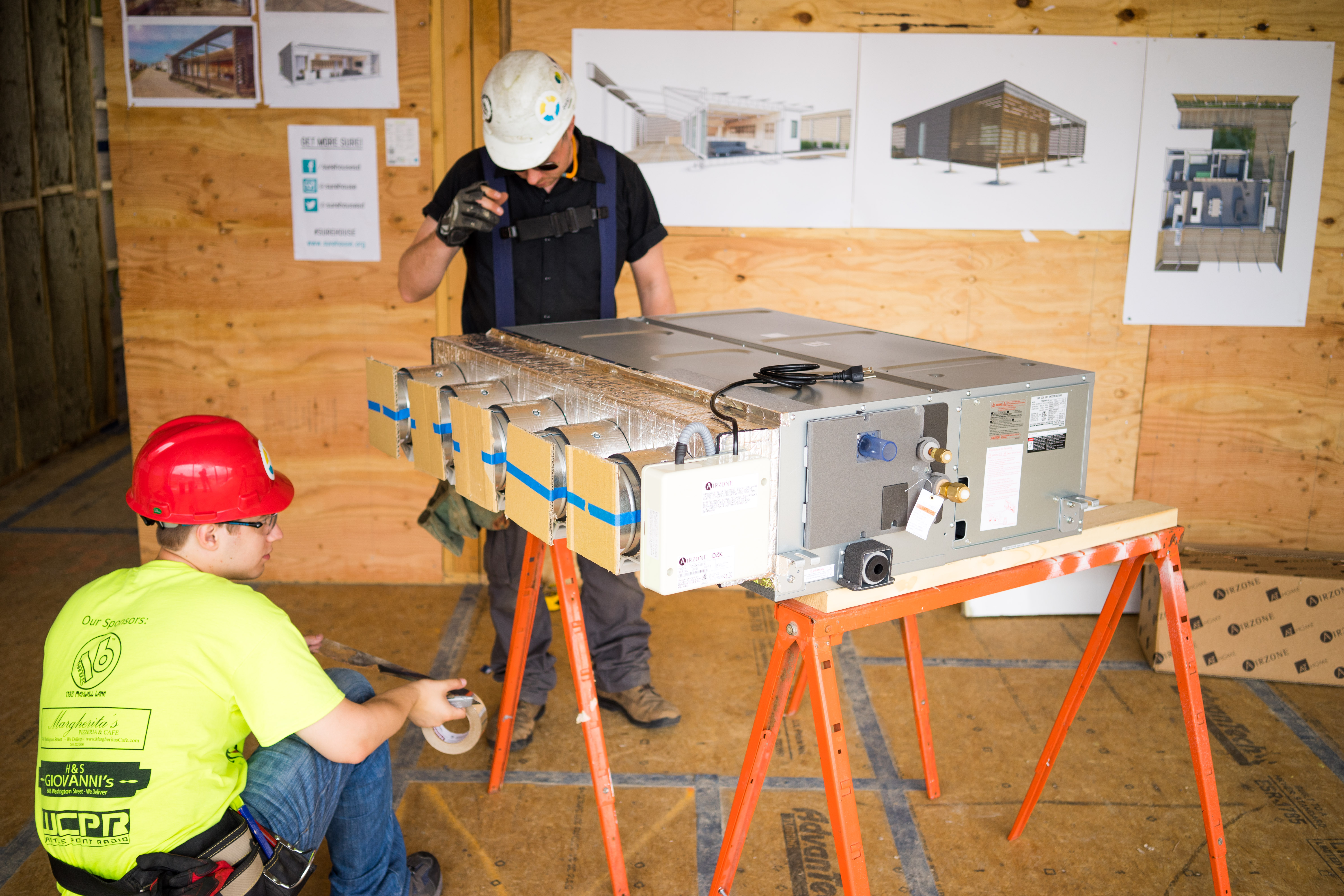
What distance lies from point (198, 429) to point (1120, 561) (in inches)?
69.7

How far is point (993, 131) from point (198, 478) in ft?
10.2

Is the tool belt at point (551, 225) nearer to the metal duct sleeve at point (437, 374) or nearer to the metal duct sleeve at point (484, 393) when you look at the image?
the metal duct sleeve at point (437, 374)

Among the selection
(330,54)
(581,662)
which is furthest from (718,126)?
(581,662)

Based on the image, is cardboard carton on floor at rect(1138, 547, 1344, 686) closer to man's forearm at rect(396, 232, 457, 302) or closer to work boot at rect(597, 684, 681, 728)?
work boot at rect(597, 684, 681, 728)

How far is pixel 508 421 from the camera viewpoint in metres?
1.96

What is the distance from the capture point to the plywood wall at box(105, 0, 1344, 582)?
379cm

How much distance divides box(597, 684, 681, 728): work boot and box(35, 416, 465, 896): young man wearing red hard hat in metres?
1.36

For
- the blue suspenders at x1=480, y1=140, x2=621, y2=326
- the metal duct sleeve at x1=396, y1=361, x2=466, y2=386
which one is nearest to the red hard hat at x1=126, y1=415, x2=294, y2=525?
the metal duct sleeve at x1=396, y1=361, x2=466, y2=386

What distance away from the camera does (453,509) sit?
2.83 m

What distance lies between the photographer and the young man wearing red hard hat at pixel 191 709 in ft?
5.06

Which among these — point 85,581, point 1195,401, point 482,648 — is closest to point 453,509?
point 482,648

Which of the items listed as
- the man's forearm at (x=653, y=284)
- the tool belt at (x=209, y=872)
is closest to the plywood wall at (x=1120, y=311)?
the man's forearm at (x=653, y=284)

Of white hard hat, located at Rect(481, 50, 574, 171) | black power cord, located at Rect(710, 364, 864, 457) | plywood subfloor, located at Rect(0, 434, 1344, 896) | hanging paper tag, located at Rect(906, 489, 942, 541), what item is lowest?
plywood subfloor, located at Rect(0, 434, 1344, 896)

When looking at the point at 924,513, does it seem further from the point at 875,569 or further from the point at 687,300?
the point at 687,300
